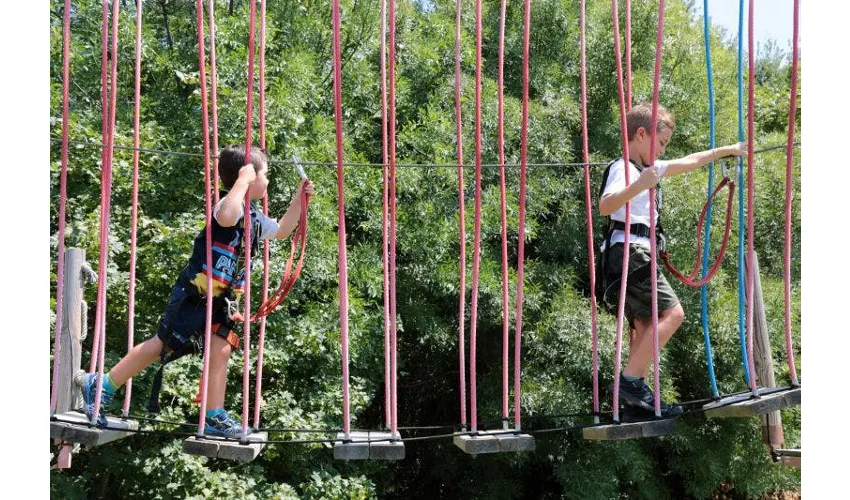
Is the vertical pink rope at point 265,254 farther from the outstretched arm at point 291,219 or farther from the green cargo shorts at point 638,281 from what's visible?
the green cargo shorts at point 638,281

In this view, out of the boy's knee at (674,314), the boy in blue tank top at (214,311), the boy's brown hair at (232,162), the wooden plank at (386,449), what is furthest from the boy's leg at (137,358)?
the boy's knee at (674,314)

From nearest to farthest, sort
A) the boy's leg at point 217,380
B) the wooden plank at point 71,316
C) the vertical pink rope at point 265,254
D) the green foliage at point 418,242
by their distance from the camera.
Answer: the vertical pink rope at point 265,254, the boy's leg at point 217,380, the wooden plank at point 71,316, the green foliage at point 418,242

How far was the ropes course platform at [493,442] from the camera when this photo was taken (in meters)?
2.83

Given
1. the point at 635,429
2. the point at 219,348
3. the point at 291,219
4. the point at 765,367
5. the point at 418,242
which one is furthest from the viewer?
the point at 418,242

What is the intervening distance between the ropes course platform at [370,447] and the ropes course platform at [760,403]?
97cm

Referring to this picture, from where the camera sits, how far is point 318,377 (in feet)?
21.9

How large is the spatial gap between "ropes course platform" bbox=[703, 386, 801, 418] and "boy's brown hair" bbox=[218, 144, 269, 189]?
1600 millimetres

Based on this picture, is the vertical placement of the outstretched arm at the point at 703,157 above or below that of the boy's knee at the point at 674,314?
above

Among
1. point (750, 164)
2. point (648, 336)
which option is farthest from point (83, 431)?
point (750, 164)

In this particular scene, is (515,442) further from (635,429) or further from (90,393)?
(90,393)

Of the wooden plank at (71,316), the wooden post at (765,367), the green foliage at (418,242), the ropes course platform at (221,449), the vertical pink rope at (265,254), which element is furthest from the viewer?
the green foliage at (418,242)

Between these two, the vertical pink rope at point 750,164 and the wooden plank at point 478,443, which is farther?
the wooden plank at point 478,443

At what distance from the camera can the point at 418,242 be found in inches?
283

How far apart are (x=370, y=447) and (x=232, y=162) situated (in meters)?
0.97
